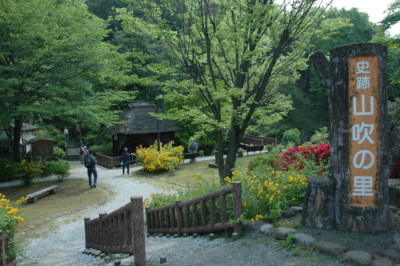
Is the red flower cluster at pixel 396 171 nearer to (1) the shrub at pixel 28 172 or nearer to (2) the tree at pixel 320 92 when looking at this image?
(1) the shrub at pixel 28 172

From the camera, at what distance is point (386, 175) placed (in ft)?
15.9

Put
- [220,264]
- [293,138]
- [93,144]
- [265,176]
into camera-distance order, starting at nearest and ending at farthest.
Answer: [220,264]
[265,176]
[293,138]
[93,144]

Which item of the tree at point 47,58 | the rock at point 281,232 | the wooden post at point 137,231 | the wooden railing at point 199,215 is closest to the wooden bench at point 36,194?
the tree at point 47,58

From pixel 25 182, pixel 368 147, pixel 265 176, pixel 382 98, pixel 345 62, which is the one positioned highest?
pixel 345 62

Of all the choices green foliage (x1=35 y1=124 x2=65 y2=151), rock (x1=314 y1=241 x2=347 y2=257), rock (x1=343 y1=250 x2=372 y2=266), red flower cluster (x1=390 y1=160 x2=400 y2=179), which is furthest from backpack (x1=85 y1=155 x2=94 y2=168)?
green foliage (x1=35 y1=124 x2=65 y2=151)

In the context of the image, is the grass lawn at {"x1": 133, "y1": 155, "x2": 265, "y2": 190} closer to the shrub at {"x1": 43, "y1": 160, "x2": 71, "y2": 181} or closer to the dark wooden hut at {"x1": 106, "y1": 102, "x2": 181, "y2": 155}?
the shrub at {"x1": 43, "y1": 160, "x2": 71, "y2": 181}

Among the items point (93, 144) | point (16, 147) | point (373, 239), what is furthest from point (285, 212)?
point (93, 144)

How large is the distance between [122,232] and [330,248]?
143 inches

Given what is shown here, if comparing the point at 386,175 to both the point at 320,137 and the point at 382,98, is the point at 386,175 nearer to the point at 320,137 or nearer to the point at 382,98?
the point at 382,98

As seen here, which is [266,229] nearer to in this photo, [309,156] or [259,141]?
[309,156]

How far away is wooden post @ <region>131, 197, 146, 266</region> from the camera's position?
15.9 feet

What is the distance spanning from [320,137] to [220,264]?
14135 mm

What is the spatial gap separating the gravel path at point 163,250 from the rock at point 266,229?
9.4 inches

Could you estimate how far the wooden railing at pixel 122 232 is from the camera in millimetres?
4859
